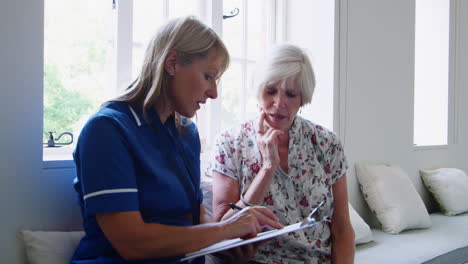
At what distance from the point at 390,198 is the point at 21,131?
86.2 inches

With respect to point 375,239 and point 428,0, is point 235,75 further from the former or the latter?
point 428,0

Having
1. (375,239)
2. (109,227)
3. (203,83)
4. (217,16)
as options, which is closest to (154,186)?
(109,227)

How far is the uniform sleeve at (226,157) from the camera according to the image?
5.43 feet

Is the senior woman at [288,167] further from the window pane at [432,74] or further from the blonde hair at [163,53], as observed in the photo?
the window pane at [432,74]

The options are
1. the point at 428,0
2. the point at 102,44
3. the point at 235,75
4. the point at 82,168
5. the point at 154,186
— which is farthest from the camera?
the point at 428,0

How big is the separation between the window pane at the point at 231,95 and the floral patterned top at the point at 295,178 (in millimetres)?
788

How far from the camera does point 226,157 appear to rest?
167 cm

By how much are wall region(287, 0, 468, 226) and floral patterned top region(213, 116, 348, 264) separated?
3.20 ft

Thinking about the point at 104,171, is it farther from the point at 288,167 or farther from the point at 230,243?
the point at 288,167

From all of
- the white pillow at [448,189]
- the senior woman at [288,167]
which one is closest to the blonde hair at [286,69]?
the senior woman at [288,167]

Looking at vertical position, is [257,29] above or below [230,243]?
above

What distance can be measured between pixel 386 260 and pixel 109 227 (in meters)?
1.57

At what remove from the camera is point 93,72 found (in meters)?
2.07

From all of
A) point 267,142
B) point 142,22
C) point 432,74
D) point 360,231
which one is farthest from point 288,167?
point 432,74
